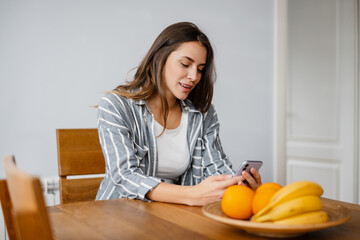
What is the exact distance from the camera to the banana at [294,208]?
0.73m

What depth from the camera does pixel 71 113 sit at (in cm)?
219

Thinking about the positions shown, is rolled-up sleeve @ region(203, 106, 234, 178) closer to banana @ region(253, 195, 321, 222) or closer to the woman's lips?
the woman's lips

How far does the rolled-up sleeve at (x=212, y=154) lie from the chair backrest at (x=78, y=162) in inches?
18.5

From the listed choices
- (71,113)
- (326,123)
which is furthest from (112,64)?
(326,123)

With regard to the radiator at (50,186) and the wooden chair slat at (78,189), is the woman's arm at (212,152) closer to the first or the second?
the wooden chair slat at (78,189)

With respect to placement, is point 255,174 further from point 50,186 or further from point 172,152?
point 50,186

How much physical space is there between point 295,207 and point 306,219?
0.12 feet

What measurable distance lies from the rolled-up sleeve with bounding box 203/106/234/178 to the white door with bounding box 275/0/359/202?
1.45 meters

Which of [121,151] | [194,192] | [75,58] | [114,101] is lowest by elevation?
[194,192]

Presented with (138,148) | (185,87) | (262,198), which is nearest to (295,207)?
(262,198)

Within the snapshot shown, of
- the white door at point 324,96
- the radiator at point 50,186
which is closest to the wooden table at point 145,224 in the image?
the radiator at point 50,186

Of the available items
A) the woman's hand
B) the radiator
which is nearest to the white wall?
the radiator

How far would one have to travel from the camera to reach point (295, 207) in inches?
28.8

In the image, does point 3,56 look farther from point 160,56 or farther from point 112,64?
point 160,56
